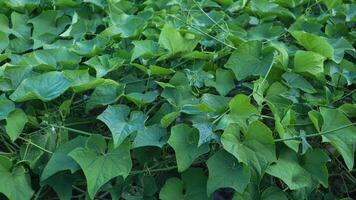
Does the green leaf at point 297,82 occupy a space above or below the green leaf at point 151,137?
below

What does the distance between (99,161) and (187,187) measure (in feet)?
0.80

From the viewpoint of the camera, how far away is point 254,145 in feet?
4.66

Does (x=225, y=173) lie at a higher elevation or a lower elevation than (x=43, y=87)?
lower

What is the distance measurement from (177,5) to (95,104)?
74 cm

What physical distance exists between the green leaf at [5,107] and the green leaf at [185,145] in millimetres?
431

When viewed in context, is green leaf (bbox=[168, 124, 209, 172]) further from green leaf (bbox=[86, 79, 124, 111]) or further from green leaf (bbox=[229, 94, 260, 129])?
green leaf (bbox=[86, 79, 124, 111])

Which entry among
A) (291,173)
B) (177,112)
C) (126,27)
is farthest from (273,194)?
(126,27)

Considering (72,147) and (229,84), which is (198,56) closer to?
(229,84)

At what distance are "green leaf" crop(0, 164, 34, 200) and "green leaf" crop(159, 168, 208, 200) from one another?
0.35m

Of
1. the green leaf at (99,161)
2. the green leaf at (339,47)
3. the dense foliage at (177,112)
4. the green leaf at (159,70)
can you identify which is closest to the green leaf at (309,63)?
the dense foliage at (177,112)

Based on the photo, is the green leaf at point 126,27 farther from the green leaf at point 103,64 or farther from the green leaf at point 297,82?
the green leaf at point 297,82

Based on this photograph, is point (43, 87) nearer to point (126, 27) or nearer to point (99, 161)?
point (99, 161)

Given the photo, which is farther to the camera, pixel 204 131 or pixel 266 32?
pixel 266 32

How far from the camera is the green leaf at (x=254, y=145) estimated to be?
1396mm
